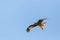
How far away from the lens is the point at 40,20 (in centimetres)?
2944

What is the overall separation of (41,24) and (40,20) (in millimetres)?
1252

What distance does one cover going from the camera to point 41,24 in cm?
3052

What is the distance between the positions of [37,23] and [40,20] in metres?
1.26

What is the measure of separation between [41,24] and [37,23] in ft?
2.03

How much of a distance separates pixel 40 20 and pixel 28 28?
7.90ft

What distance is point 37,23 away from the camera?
30.5 meters

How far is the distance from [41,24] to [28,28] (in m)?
2.04

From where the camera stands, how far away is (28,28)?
30.6 meters
